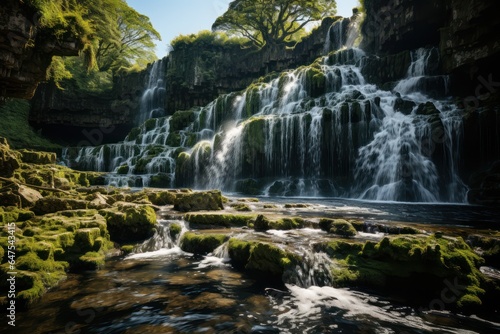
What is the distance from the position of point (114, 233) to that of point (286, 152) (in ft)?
47.3

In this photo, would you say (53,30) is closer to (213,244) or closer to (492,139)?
(213,244)

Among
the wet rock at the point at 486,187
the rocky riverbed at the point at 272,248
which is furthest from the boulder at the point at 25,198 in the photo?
the wet rock at the point at 486,187

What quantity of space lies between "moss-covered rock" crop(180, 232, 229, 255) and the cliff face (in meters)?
9.83

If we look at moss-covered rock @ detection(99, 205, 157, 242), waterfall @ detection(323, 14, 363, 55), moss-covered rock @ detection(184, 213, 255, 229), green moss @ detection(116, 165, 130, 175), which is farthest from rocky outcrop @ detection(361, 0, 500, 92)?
green moss @ detection(116, 165, 130, 175)

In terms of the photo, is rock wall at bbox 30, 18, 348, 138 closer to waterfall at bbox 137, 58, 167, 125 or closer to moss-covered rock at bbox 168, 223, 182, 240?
waterfall at bbox 137, 58, 167, 125

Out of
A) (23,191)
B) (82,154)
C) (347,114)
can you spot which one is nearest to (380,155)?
(347,114)

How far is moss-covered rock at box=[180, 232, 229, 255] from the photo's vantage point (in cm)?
641

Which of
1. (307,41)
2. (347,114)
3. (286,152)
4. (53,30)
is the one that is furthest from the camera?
(307,41)

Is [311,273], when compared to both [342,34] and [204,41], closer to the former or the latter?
[342,34]

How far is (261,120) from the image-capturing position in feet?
68.4

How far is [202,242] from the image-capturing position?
257 inches

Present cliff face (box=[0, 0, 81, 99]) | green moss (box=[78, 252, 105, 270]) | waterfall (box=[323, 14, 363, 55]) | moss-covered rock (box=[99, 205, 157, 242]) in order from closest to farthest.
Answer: green moss (box=[78, 252, 105, 270]) → moss-covered rock (box=[99, 205, 157, 242]) → cliff face (box=[0, 0, 81, 99]) → waterfall (box=[323, 14, 363, 55])

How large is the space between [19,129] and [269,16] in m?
33.4

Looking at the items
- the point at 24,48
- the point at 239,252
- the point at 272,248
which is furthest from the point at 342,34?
the point at 272,248
